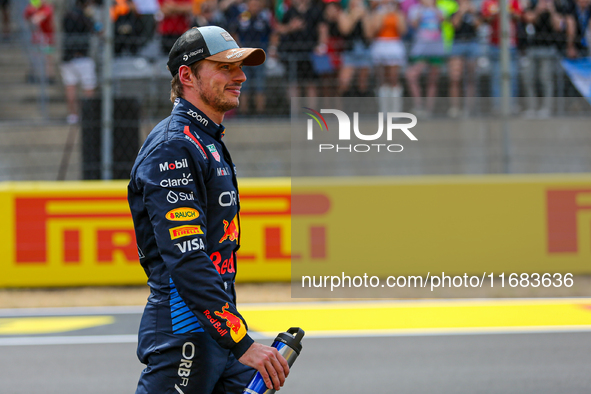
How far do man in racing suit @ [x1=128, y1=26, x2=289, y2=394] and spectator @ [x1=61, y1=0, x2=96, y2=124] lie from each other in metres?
7.47

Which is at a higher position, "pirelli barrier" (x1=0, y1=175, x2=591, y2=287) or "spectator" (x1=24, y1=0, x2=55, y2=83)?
"spectator" (x1=24, y1=0, x2=55, y2=83)

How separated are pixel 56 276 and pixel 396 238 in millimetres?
3666

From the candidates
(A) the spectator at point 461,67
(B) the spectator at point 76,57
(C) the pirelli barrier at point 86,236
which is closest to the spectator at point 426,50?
(A) the spectator at point 461,67

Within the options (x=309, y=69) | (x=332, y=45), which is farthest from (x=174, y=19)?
(x=332, y=45)

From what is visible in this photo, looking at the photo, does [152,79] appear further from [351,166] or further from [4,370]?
[4,370]

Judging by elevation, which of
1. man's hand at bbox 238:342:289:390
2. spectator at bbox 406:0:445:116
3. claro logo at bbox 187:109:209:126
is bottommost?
man's hand at bbox 238:342:289:390

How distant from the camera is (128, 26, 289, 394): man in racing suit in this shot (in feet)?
7.84

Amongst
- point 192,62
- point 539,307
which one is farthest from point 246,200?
point 192,62

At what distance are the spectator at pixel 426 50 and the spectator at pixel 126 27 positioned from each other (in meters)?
3.54

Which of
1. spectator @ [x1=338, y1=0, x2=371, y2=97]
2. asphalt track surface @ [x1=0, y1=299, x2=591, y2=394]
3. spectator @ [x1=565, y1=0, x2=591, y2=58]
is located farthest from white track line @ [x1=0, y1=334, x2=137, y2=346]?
spectator @ [x1=565, y1=0, x2=591, y2=58]

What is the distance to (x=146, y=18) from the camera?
10.2 meters

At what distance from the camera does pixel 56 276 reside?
26.5 ft

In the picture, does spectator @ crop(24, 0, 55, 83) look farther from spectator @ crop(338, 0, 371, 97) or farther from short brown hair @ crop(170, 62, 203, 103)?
short brown hair @ crop(170, 62, 203, 103)

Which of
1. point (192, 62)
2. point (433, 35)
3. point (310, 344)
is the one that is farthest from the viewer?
point (433, 35)
